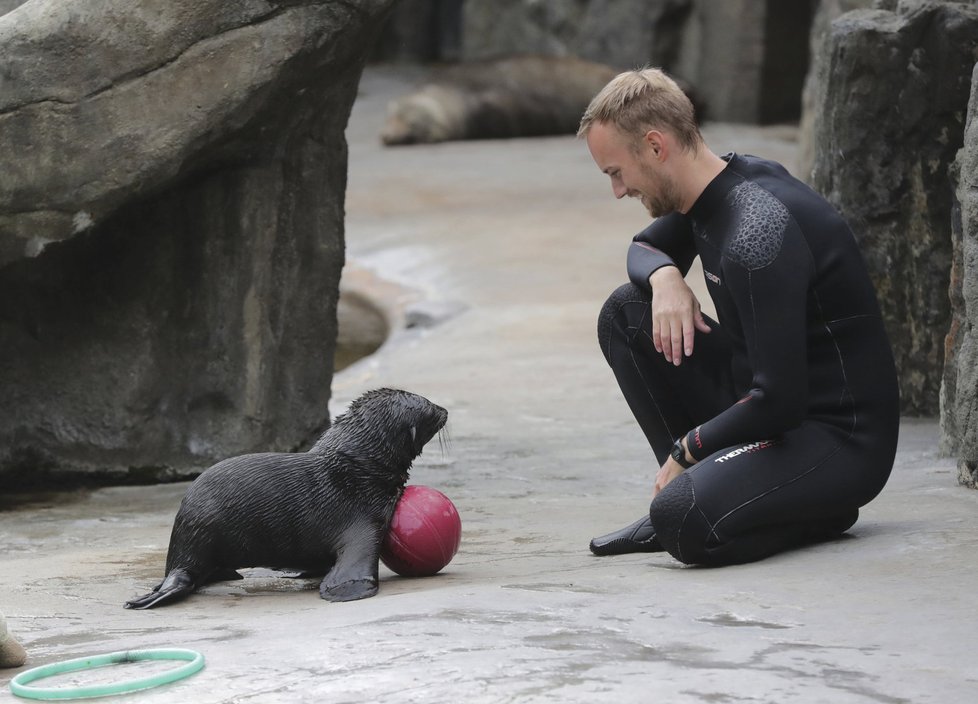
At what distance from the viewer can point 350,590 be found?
3.23 metres

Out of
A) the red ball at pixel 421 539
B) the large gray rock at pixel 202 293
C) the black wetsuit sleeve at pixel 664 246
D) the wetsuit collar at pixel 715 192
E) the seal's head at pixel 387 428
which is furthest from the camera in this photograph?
the large gray rock at pixel 202 293

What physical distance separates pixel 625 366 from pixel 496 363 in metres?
3.79

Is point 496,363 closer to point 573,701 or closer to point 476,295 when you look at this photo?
point 476,295

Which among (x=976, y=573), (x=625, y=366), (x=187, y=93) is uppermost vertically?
(x=187, y=93)

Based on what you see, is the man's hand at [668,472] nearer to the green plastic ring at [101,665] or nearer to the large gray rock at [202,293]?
the green plastic ring at [101,665]

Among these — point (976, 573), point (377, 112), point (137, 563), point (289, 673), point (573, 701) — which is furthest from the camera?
point (377, 112)

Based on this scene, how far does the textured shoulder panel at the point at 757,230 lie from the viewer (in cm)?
313

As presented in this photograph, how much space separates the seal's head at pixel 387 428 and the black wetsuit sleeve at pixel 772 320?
79cm

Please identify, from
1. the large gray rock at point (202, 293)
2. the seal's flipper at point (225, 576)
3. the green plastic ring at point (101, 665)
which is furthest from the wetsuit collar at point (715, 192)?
the large gray rock at point (202, 293)

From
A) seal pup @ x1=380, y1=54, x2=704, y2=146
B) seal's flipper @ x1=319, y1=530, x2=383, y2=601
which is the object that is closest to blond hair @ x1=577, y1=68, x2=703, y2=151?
seal's flipper @ x1=319, y1=530, x2=383, y2=601

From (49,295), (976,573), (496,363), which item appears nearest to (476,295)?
(496,363)

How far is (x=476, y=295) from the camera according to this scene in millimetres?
9227

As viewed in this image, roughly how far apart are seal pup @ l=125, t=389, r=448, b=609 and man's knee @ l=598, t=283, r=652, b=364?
0.50 metres

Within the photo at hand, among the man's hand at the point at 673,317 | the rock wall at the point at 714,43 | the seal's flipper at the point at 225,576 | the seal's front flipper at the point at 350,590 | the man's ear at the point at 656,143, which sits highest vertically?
the rock wall at the point at 714,43
